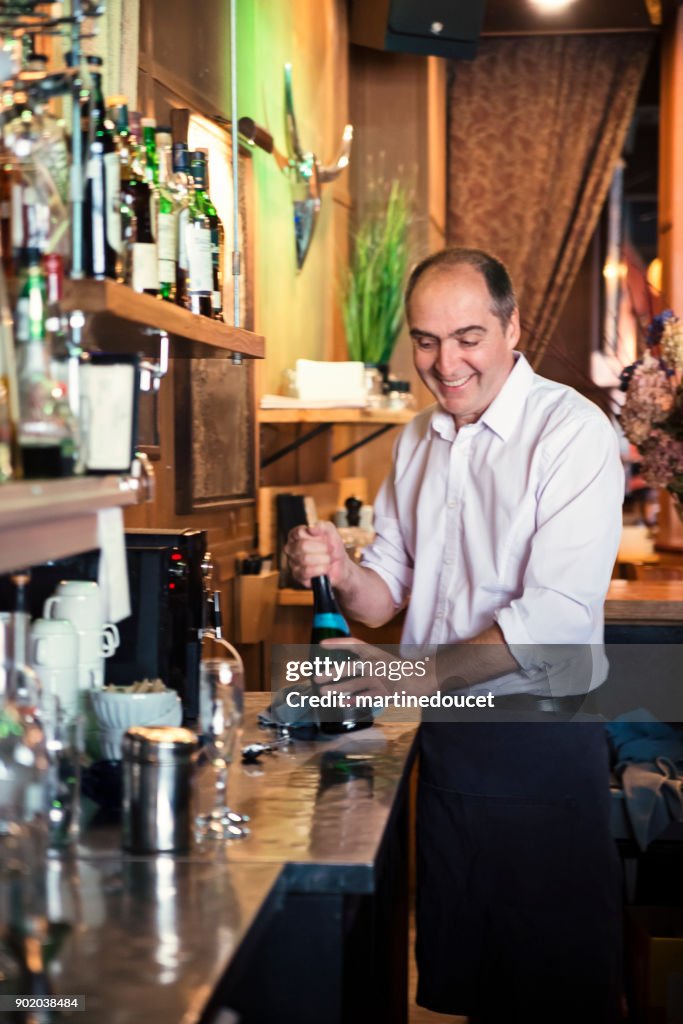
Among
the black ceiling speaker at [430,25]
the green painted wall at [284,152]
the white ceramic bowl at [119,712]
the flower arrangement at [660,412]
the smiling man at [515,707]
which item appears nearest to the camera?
the white ceramic bowl at [119,712]

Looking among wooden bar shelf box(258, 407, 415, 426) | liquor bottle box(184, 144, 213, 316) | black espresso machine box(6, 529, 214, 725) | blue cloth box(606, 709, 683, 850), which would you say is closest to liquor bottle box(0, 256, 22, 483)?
black espresso machine box(6, 529, 214, 725)

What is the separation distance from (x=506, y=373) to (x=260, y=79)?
1815 mm

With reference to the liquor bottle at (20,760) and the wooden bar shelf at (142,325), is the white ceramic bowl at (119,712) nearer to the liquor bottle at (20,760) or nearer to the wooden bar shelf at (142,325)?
the liquor bottle at (20,760)

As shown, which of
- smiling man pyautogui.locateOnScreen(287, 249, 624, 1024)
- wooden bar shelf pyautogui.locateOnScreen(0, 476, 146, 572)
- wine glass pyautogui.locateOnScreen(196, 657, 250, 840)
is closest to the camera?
wooden bar shelf pyautogui.locateOnScreen(0, 476, 146, 572)

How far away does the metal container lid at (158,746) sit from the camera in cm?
158

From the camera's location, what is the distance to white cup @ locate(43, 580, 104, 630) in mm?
1865

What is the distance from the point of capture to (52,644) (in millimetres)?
1719

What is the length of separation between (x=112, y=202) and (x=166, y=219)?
394 millimetres

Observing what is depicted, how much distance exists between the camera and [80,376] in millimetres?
1706

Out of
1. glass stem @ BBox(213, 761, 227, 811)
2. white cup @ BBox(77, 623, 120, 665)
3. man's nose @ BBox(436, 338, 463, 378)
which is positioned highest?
man's nose @ BBox(436, 338, 463, 378)

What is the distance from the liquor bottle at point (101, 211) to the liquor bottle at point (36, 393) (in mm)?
139

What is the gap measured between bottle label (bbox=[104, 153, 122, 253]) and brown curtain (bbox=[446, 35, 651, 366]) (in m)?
4.96

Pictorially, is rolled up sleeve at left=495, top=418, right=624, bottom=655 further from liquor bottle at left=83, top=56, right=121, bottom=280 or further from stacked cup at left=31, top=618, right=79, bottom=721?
liquor bottle at left=83, top=56, right=121, bottom=280

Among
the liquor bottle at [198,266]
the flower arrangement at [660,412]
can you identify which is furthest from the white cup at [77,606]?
the flower arrangement at [660,412]
